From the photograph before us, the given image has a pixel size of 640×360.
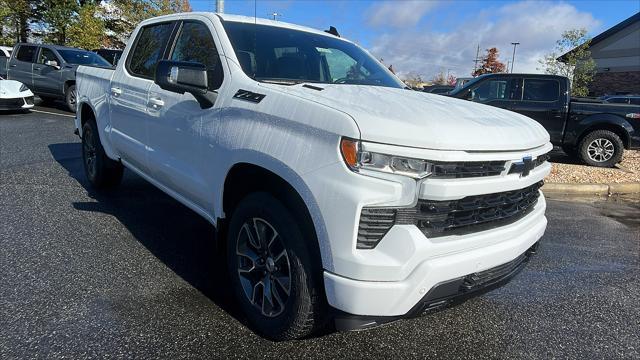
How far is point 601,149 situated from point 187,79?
916 cm

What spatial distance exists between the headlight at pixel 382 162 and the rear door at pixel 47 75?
43.5 ft

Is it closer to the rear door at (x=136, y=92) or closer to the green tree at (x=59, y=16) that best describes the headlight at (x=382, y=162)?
the rear door at (x=136, y=92)

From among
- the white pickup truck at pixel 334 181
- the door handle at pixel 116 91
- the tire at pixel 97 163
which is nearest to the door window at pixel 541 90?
the white pickup truck at pixel 334 181

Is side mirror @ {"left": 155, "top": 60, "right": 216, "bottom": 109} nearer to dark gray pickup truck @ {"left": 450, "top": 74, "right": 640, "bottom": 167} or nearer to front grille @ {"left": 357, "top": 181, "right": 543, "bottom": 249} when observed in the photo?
front grille @ {"left": 357, "top": 181, "right": 543, "bottom": 249}

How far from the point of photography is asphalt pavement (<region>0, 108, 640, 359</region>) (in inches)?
107

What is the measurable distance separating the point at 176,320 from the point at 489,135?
210 cm

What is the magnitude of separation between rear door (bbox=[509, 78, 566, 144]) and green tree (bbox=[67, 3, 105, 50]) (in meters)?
22.6

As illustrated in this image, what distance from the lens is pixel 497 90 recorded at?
32.6 ft

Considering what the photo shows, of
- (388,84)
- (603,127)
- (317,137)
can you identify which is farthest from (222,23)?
(603,127)

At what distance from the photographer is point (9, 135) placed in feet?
30.5

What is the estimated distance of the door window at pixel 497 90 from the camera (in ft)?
32.2

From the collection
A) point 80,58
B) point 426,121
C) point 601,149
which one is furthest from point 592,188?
point 80,58

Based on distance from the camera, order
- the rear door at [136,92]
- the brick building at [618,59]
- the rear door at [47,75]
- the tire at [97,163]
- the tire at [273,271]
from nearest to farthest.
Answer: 1. the tire at [273,271]
2. the rear door at [136,92]
3. the tire at [97,163]
4. the rear door at [47,75]
5. the brick building at [618,59]

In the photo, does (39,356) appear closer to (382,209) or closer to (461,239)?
(382,209)
